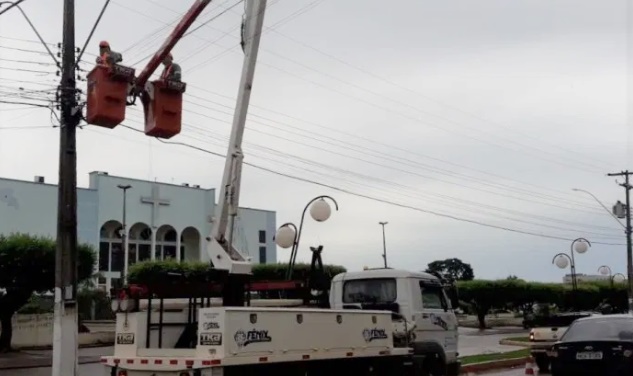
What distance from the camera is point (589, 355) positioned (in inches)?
499

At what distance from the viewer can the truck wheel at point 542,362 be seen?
19.5 metres

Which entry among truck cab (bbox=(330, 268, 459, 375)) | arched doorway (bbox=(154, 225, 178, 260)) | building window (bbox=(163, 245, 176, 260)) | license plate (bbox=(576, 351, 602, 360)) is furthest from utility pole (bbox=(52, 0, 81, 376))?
building window (bbox=(163, 245, 176, 260))

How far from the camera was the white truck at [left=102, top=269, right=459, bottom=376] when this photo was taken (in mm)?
8781

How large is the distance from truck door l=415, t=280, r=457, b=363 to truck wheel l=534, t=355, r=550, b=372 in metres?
5.64

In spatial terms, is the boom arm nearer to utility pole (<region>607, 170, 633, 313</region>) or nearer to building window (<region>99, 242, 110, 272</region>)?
utility pole (<region>607, 170, 633, 313</region>)

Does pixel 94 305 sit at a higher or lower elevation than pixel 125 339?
higher

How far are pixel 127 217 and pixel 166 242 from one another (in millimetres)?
8447

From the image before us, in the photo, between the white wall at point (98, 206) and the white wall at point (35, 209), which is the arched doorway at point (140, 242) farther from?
the white wall at point (35, 209)

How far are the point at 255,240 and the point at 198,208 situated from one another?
9160 millimetres

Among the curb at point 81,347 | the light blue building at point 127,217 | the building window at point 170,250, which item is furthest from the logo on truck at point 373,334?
the building window at point 170,250

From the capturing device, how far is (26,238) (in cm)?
2852

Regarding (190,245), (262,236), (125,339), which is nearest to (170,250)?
(190,245)

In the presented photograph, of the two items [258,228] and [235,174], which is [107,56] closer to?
[235,174]

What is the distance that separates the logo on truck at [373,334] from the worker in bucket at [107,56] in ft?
20.7
